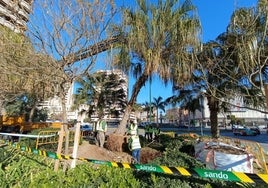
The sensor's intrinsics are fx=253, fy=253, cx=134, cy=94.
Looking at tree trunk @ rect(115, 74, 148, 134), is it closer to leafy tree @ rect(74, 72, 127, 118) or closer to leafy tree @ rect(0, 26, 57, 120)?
leafy tree @ rect(0, 26, 57, 120)

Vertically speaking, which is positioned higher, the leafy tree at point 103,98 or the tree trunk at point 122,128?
the leafy tree at point 103,98

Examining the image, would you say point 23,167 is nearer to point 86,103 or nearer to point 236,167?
point 236,167

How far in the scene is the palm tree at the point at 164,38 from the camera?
34.5 feet

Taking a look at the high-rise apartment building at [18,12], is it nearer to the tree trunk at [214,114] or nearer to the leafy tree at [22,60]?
the leafy tree at [22,60]

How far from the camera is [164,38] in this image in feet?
35.3

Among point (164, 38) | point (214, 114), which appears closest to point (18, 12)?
point (164, 38)

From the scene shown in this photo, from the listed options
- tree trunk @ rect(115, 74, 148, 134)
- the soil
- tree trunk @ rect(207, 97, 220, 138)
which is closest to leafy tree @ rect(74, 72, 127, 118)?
tree trunk @ rect(207, 97, 220, 138)

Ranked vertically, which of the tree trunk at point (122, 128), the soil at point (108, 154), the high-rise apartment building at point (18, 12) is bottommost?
the soil at point (108, 154)

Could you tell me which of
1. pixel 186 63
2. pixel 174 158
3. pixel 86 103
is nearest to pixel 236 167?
pixel 174 158

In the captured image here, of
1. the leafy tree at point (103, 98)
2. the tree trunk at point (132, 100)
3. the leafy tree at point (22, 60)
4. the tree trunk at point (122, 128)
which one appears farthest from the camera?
the leafy tree at point (103, 98)

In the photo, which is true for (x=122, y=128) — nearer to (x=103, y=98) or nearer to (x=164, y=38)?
(x=164, y=38)

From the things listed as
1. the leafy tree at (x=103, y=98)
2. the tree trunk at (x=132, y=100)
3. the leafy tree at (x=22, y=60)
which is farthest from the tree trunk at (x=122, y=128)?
the leafy tree at (x=103, y=98)

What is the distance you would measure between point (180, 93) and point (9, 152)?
13356 mm

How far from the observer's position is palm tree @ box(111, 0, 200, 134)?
414 inches
